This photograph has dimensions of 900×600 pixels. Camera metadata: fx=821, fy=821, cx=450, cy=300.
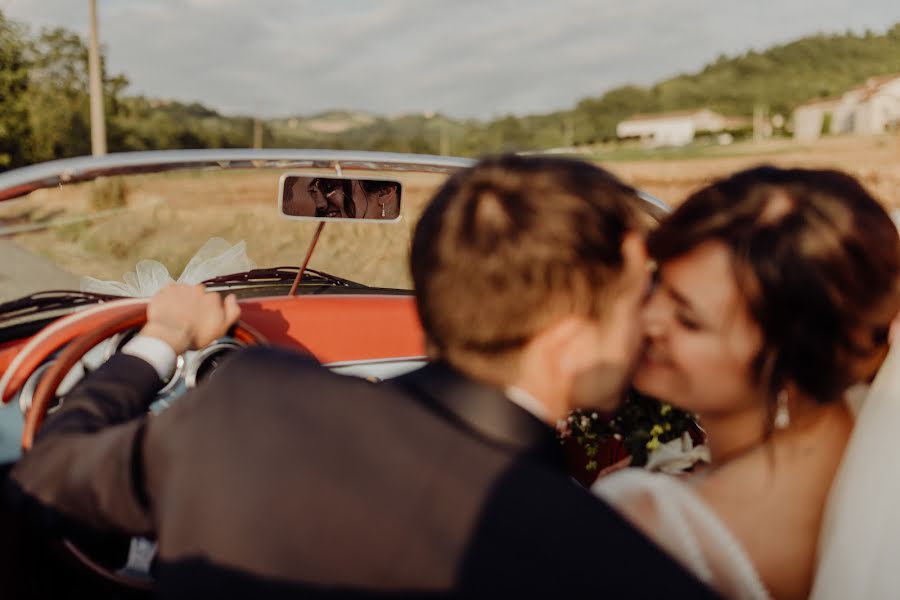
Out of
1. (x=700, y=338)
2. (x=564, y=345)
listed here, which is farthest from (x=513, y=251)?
(x=700, y=338)

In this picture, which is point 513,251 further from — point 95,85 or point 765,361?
point 95,85

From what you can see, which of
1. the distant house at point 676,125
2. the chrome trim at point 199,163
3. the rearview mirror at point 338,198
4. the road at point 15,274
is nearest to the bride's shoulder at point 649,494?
the chrome trim at point 199,163

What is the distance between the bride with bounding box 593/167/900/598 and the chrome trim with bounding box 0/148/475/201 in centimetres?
73

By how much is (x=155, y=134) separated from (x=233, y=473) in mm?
61928

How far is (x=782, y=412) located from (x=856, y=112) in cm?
8408

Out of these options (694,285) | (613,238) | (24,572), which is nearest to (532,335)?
(613,238)

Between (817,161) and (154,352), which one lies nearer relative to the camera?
(154,352)

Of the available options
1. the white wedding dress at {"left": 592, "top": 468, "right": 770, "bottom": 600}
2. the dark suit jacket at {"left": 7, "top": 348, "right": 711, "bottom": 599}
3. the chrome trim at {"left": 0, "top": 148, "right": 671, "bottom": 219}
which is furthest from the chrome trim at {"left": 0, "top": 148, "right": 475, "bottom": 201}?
the dark suit jacket at {"left": 7, "top": 348, "right": 711, "bottom": 599}

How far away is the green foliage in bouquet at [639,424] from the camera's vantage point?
277cm

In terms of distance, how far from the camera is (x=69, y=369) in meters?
2.01

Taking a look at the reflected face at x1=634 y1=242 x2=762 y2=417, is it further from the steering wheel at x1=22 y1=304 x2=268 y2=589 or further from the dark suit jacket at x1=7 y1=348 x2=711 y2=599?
the steering wheel at x1=22 y1=304 x2=268 y2=589

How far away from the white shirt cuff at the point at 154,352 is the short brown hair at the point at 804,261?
106cm

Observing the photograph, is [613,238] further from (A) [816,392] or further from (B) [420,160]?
(B) [420,160]

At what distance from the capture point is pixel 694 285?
154cm
